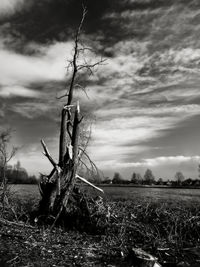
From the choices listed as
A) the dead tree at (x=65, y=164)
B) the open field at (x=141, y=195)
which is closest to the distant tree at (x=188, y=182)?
the open field at (x=141, y=195)

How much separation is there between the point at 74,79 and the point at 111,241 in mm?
7964

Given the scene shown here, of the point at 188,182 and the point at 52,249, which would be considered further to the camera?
the point at 188,182

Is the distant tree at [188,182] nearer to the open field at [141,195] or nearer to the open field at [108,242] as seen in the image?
the open field at [141,195]

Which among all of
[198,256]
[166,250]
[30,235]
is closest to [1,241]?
[30,235]

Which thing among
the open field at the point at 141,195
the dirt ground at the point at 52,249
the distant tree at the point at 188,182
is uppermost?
the distant tree at the point at 188,182

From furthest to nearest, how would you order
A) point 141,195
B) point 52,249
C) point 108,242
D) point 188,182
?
point 188,182
point 141,195
point 108,242
point 52,249

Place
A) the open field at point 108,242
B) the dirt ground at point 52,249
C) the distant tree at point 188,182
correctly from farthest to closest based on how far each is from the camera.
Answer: the distant tree at point 188,182, the open field at point 108,242, the dirt ground at point 52,249

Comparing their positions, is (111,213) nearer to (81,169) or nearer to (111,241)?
(111,241)

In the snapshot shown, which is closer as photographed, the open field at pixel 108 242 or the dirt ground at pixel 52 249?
the dirt ground at pixel 52 249

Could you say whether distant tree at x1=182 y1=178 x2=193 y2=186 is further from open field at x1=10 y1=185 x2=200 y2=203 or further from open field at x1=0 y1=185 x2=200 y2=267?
open field at x1=0 y1=185 x2=200 y2=267

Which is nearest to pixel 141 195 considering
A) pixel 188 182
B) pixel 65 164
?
pixel 65 164

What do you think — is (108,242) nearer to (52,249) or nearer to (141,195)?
(52,249)

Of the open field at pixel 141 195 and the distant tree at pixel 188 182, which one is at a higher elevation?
the distant tree at pixel 188 182

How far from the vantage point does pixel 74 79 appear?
14.0 meters
